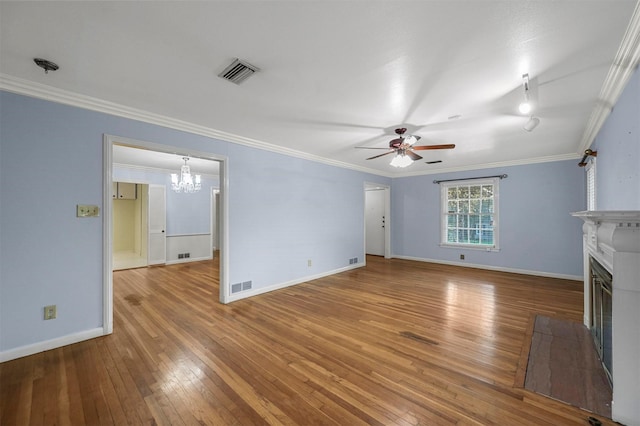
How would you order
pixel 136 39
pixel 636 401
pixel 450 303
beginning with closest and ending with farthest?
pixel 636 401 < pixel 136 39 < pixel 450 303

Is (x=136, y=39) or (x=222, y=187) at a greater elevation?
(x=136, y=39)

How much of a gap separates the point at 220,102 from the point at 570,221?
648 cm

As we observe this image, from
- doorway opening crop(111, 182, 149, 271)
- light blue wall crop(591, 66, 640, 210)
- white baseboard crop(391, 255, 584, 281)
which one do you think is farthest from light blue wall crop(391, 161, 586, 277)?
doorway opening crop(111, 182, 149, 271)

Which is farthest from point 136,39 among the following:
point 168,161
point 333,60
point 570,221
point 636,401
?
point 570,221

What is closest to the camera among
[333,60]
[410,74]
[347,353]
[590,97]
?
[333,60]

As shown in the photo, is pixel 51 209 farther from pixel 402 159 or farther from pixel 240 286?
pixel 402 159

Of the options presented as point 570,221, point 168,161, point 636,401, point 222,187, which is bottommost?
point 636,401

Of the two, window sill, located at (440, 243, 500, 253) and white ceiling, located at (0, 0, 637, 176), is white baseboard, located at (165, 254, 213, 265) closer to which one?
white ceiling, located at (0, 0, 637, 176)

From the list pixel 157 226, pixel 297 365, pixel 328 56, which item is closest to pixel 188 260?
pixel 157 226

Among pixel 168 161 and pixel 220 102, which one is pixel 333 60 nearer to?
pixel 220 102

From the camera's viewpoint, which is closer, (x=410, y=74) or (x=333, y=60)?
(x=333, y=60)

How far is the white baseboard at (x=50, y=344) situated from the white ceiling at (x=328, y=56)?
91.7 inches

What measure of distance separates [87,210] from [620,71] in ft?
16.2

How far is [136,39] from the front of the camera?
5.78 feet
